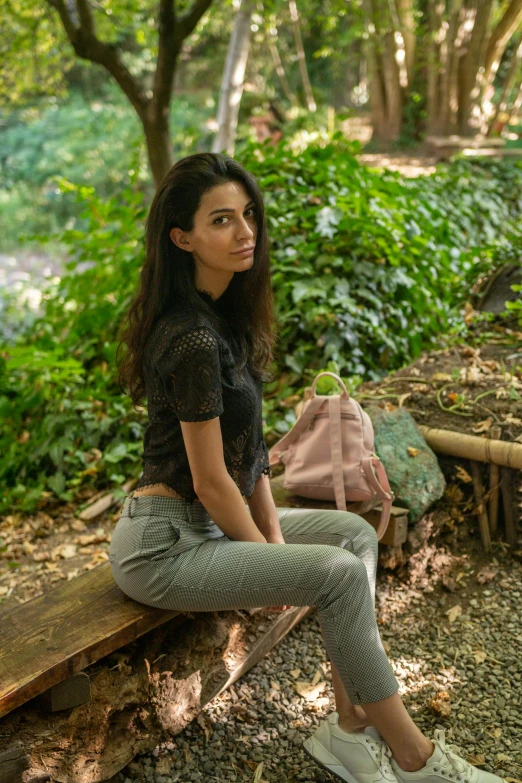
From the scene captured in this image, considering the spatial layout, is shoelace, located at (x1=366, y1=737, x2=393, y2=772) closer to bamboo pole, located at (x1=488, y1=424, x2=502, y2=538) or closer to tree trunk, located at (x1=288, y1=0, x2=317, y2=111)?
bamboo pole, located at (x1=488, y1=424, x2=502, y2=538)

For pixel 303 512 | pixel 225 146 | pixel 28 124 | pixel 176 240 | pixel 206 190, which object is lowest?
pixel 303 512

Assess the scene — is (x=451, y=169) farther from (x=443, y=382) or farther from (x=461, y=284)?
(x=443, y=382)

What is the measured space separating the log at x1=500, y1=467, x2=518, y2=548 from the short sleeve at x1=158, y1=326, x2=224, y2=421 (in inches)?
69.2

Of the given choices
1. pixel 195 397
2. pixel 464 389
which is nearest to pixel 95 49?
pixel 464 389

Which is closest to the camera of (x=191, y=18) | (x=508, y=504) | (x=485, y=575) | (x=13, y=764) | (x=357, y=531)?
(x=13, y=764)

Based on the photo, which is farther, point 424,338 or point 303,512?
point 424,338

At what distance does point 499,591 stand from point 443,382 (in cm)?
116

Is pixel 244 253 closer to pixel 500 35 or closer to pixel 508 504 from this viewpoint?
pixel 508 504

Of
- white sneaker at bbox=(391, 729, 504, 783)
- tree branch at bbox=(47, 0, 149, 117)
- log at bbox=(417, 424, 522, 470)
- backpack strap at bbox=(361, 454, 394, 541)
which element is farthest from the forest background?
white sneaker at bbox=(391, 729, 504, 783)

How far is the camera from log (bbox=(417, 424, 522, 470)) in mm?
3000

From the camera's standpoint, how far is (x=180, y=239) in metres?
2.02

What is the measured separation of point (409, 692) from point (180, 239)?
5.76 feet

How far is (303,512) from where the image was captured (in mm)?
2381

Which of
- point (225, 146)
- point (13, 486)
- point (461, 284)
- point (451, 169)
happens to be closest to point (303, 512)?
point (13, 486)
